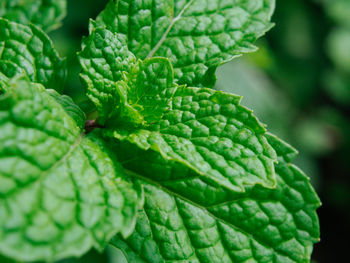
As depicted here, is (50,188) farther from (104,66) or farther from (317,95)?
(317,95)

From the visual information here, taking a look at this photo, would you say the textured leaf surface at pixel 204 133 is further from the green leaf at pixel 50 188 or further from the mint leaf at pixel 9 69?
the mint leaf at pixel 9 69

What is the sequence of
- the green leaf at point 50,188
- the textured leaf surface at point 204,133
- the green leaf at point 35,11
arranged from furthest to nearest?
the green leaf at point 35,11 < the textured leaf surface at point 204,133 < the green leaf at point 50,188

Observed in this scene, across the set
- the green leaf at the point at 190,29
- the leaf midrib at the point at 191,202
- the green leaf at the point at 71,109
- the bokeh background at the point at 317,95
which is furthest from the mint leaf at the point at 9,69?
the bokeh background at the point at 317,95

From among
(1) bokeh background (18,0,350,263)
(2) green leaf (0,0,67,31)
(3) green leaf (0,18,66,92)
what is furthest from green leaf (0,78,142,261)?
(1) bokeh background (18,0,350,263)

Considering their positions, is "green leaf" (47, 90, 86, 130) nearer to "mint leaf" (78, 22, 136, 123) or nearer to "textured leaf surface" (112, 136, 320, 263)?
"mint leaf" (78, 22, 136, 123)

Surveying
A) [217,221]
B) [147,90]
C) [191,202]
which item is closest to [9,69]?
[147,90]

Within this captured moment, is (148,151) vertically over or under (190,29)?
under

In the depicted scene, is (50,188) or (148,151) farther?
(148,151)
